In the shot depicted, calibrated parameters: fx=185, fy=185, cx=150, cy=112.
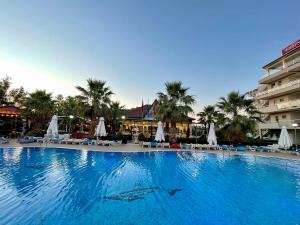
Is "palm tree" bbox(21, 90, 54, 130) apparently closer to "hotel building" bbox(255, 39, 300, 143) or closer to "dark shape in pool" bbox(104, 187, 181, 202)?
"dark shape in pool" bbox(104, 187, 181, 202)

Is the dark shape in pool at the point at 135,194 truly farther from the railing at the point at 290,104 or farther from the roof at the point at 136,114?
the roof at the point at 136,114

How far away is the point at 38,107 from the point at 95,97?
9.25 metres

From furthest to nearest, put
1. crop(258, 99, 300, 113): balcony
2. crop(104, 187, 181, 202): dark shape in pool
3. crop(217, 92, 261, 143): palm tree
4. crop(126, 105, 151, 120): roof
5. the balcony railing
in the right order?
crop(126, 105, 151, 120): roof, the balcony railing, crop(258, 99, 300, 113): balcony, crop(217, 92, 261, 143): palm tree, crop(104, 187, 181, 202): dark shape in pool

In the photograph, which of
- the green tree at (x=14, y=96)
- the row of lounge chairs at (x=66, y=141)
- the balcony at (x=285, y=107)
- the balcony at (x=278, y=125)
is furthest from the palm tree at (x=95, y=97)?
the green tree at (x=14, y=96)

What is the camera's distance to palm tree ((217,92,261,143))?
74.8ft

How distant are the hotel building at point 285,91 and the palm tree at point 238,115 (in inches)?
187

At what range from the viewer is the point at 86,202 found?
689 cm

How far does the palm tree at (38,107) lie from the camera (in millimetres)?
26828

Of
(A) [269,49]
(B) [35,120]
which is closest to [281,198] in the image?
(A) [269,49]

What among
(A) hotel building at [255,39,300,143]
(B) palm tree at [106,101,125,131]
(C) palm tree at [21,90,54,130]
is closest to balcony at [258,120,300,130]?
(A) hotel building at [255,39,300,143]

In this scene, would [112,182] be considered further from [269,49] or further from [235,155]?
[269,49]

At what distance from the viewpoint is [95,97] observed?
24.7 meters

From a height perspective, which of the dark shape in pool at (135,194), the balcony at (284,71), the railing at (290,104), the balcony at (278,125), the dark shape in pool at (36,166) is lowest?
the dark shape in pool at (135,194)

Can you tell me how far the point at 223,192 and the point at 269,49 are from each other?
2574 centimetres
